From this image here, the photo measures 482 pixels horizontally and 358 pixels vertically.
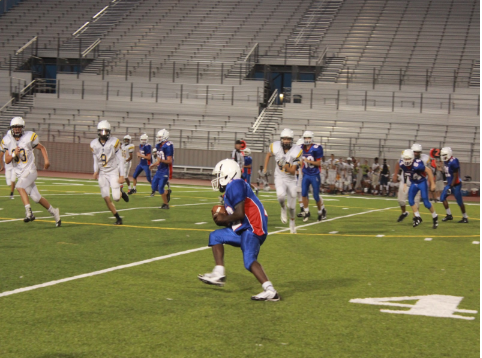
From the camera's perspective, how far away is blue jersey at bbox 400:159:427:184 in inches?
558

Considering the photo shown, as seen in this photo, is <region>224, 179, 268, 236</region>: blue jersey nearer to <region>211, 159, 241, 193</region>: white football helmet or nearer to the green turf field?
<region>211, 159, 241, 193</region>: white football helmet

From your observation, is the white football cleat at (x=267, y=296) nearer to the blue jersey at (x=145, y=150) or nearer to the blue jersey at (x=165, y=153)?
the blue jersey at (x=165, y=153)

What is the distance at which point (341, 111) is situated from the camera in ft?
116

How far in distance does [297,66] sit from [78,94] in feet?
43.6

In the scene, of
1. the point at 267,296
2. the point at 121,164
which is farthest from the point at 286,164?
the point at 267,296

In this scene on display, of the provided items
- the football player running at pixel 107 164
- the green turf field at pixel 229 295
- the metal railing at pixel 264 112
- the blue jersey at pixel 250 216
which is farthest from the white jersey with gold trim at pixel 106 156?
the metal railing at pixel 264 112

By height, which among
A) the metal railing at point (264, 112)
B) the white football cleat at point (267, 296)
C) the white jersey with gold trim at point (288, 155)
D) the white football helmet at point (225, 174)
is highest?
the metal railing at point (264, 112)

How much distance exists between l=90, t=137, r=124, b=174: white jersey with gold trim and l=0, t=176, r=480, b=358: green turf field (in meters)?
1.06

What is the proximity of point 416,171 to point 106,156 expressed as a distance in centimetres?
654

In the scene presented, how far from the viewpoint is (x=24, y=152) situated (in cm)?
1233

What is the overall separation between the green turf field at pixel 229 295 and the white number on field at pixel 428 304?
0.07 ft

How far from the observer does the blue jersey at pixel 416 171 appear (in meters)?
14.2

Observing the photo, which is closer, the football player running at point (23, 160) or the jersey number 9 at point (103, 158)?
the football player running at point (23, 160)

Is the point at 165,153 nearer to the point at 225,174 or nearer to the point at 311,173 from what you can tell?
the point at 311,173
